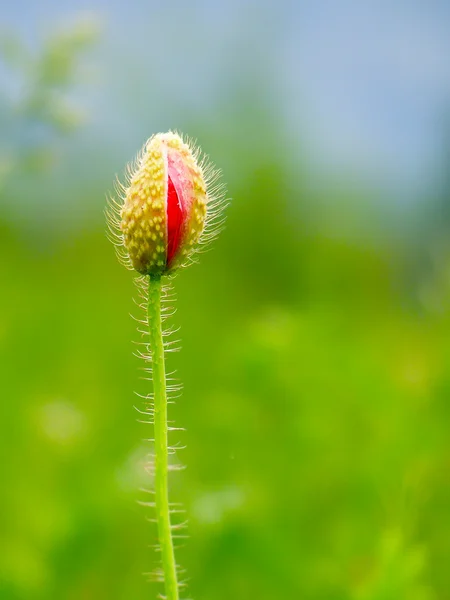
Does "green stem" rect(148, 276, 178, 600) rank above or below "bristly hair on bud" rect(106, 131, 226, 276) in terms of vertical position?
below

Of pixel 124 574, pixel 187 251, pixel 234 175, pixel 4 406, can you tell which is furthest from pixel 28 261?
pixel 187 251

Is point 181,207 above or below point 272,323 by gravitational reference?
below

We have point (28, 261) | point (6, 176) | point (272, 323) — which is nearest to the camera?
point (6, 176)

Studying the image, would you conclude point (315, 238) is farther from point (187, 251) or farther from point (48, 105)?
point (187, 251)

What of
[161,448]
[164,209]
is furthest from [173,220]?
[161,448]

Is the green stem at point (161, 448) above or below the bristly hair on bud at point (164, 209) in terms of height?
below
